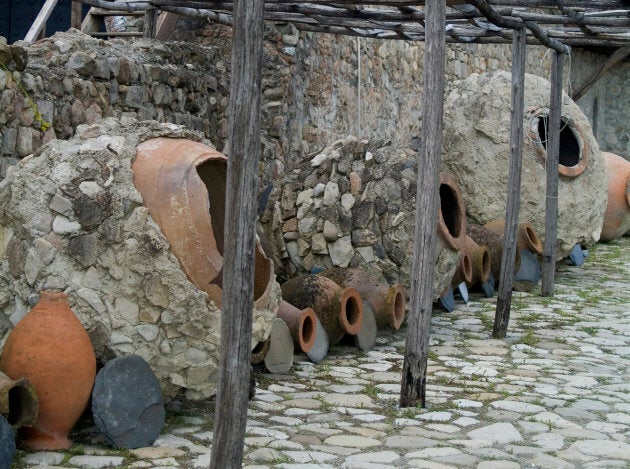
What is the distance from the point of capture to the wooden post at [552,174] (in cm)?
950

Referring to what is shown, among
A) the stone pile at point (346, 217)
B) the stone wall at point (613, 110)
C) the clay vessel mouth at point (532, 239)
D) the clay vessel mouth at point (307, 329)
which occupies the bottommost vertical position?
the clay vessel mouth at point (307, 329)

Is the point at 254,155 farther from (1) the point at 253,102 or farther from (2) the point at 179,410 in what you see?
(2) the point at 179,410

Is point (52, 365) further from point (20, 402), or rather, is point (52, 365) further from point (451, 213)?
point (451, 213)

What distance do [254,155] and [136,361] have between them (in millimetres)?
1500

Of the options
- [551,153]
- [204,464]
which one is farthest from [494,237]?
[204,464]

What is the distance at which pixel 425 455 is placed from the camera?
4641 mm

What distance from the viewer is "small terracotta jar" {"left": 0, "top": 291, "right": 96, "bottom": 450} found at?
442 cm

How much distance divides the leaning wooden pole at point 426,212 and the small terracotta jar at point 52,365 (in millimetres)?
1870

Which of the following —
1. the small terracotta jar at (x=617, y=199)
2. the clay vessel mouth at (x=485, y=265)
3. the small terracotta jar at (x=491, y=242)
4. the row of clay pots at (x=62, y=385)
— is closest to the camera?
the row of clay pots at (x=62, y=385)

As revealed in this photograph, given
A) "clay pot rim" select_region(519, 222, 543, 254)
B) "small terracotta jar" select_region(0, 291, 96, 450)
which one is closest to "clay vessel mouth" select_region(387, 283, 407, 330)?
"clay pot rim" select_region(519, 222, 543, 254)

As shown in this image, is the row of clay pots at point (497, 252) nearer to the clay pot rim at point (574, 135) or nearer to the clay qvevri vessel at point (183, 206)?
the clay pot rim at point (574, 135)

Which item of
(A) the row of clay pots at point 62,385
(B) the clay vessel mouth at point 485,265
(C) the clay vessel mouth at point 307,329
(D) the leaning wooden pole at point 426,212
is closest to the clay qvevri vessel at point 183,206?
(A) the row of clay pots at point 62,385

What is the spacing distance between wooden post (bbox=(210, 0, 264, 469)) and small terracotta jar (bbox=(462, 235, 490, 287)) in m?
5.91

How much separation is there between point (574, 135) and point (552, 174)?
1.37 metres
